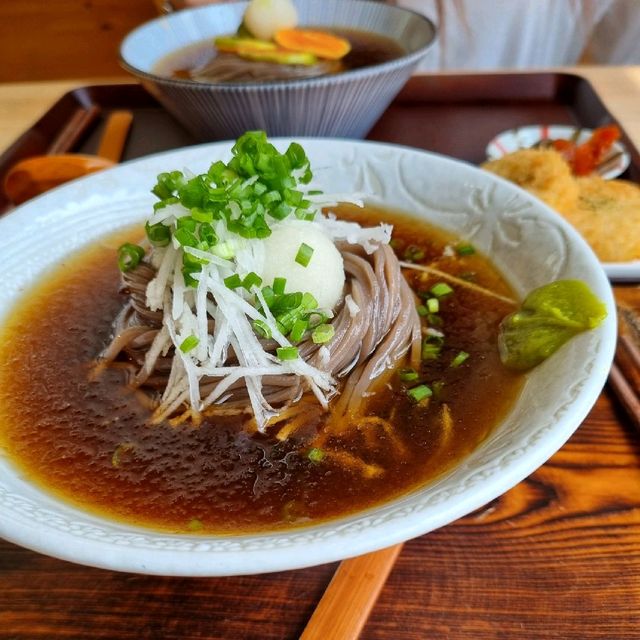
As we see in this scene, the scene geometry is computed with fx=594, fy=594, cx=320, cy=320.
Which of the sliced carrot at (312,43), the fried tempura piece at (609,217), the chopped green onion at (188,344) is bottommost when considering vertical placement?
the chopped green onion at (188,344)

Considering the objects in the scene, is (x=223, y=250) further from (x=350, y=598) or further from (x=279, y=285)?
(x=350, y=598)

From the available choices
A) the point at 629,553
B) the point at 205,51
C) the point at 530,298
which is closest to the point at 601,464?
the point at 629,553

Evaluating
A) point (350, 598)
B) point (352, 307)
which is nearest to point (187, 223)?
point (352, 307)

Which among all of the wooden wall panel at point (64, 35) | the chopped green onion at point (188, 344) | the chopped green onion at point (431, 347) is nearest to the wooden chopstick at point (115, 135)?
the chopped green onion at point (188, 344)

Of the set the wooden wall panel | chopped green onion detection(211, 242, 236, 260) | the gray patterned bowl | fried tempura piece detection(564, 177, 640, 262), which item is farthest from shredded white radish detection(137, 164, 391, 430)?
the wooden wall panel

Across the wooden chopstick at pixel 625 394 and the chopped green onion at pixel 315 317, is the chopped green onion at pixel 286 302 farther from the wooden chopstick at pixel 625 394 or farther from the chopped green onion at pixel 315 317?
the wooden chopstick at pixel 625 394

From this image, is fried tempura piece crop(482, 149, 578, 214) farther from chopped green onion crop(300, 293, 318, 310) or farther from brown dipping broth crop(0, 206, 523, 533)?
chopped green onion crop(300, 293, 318, 310)
